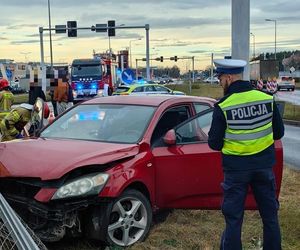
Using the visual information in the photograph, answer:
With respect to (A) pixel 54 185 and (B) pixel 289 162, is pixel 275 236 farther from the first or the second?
(B) pixel 289 162

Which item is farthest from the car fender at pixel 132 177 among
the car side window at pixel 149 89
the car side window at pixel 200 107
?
the car side window at pixel 149 89

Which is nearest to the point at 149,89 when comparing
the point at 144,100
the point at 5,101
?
the point at 5,101

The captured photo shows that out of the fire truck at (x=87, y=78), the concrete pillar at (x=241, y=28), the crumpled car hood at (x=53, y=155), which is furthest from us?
the fire truck at (x=87, y=78)

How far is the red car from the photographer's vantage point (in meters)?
4.80

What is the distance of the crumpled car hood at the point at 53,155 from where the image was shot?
189 inches

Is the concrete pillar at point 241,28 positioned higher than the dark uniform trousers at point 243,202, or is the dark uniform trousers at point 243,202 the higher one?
the concrete pillar at point 241,28

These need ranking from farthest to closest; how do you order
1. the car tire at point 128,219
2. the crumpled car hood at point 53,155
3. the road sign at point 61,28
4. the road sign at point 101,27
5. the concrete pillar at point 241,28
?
the road sign at point 101,27 → the road sign at point 61,28 → the concrete pillar at point 241,28 → the car tire at point 128,219 → the crumpled car hood at point 53,155

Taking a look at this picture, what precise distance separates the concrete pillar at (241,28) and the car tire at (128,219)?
3.93 metres

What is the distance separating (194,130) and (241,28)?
10.2 feet

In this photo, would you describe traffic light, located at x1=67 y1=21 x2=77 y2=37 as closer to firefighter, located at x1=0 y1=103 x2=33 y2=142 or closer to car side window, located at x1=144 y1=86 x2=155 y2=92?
car side window, located at x1=144 y1=86 x2=155 y2=92

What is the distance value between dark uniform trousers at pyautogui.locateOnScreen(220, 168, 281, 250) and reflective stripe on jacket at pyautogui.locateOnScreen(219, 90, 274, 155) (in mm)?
196

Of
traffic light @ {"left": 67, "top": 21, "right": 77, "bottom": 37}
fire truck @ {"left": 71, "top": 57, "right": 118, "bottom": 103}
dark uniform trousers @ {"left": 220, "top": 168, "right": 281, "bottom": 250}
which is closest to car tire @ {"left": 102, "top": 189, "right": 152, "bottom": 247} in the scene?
dark uniform trousers @ {"left": 220, "top": 168, "right": 281, "bottom": 250}

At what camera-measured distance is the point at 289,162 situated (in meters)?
11.3

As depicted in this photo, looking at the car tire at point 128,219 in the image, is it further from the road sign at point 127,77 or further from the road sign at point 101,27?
the road sign at point 101,27
